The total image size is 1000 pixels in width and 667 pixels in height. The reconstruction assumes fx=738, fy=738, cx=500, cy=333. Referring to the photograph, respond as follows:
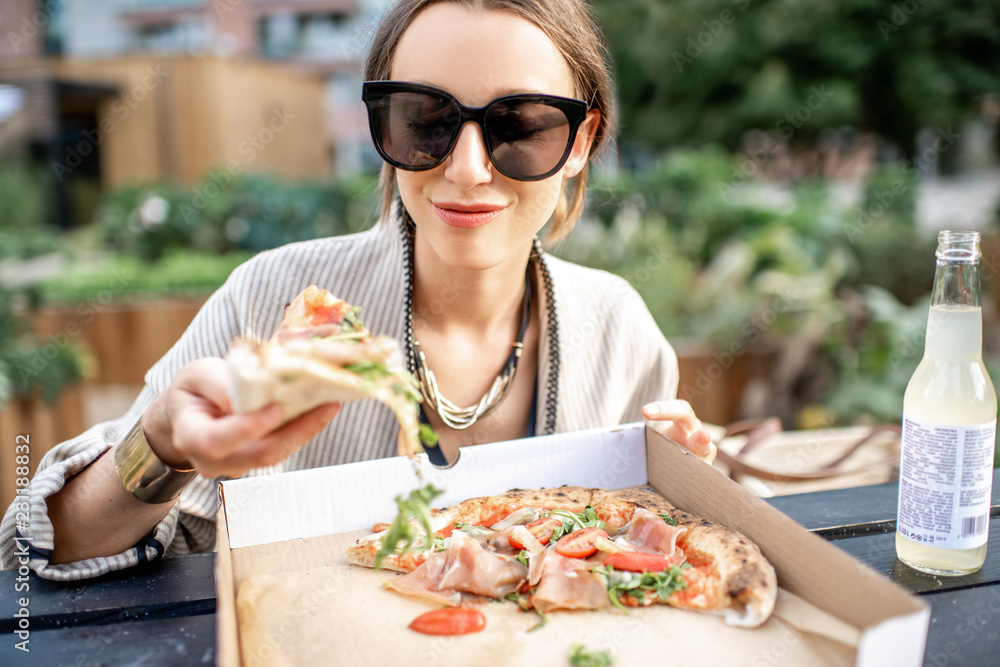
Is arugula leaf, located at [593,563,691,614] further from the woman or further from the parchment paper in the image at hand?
the woman

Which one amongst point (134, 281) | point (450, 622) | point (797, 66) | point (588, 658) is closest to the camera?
point (588, 658)

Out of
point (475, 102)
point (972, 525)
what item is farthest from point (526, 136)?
point (972, 525)

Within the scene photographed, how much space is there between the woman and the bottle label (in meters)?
0.63

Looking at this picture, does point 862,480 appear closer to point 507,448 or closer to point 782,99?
point 507,448

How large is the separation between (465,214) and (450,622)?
1.15m

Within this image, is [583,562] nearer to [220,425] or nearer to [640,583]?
[640,583]

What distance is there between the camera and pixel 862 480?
4.66 metres

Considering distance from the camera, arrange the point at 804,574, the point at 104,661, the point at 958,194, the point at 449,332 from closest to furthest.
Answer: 1. the point at 104,661
2. the point at 804,574
3. the point at 449,332
4. the point at 958,194

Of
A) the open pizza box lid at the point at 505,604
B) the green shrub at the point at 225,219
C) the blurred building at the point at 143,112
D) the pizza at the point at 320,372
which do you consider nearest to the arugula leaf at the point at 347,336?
the pizza at the point at 320,372

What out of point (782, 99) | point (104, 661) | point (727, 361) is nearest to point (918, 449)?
point (104, 661)

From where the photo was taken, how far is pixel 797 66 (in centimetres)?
1809

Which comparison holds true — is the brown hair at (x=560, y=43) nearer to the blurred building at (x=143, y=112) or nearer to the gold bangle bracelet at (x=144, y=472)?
the gold bangle bracelet at (x=144, y=472)

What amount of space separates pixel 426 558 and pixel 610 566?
1.50 feet

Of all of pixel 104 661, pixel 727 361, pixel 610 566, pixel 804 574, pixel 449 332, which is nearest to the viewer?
pixel 104 661
